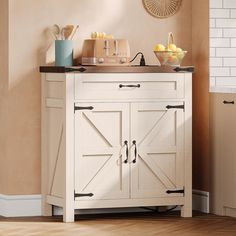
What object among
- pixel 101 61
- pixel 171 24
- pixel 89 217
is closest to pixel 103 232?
pixel 89 217

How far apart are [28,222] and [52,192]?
0.31 meters

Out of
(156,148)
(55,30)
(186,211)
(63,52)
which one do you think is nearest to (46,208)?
(156,148)

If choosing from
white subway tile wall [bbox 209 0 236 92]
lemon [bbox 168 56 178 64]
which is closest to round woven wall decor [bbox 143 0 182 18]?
white subway tile wall [bbox 209 0 236 92]

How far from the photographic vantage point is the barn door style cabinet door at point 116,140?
616cm

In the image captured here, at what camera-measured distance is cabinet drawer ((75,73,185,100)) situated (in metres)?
6.14

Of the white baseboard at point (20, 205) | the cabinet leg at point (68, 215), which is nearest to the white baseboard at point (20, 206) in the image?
the white baseboard at point (20, 205)

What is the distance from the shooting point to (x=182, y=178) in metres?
6.44

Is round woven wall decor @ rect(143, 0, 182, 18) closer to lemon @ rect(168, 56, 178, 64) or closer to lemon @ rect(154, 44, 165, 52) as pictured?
lemon @ rect(154, 44, 165, 52)

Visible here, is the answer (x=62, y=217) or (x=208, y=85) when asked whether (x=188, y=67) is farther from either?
(x=62, y=217)

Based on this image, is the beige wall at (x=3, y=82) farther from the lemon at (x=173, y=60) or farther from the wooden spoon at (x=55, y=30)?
the lemon at (x=173, y=60)

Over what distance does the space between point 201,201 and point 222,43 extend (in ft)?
4.03

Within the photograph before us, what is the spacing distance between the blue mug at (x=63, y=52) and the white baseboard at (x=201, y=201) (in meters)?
1.43

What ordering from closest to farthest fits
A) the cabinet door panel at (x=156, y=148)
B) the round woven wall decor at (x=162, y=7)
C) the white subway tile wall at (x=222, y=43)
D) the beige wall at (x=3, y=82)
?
the cabinet door panel at (x=156, y=148) → the beige wall at (x=3, y=82) → the white subway tile wall at (x=222, y=43) → the round woven wall decor at (x=162, y=7)

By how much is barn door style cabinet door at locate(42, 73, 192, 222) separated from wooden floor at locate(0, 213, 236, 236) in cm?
12
